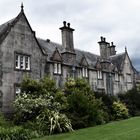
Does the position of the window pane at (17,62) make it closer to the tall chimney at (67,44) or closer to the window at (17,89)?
the window at (17,89)

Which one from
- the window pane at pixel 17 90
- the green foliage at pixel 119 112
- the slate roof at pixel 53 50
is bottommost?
the green foliage at pixel 119 112

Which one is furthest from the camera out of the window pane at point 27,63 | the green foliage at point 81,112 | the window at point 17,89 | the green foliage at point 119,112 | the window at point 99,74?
the window at point 99,74

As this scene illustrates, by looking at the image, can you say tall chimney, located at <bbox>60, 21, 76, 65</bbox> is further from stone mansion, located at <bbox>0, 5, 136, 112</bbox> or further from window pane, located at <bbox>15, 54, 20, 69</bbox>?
window pane, located at <bbox>15, 54, 20, 69</bbox>

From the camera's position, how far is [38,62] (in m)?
32.5

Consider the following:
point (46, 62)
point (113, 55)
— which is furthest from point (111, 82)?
point (46, 62)

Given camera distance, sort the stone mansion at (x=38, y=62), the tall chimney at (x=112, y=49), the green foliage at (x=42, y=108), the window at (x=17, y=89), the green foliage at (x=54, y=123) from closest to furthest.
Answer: the green foliage at (x=54, y=123) < the green foliage at (x=42, y=108) < the stone mansion at (x=38, y=62) < the window at (x=17, y=89) < the tall chimney at (x=112, y=49)

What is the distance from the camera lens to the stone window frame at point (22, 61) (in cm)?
3010

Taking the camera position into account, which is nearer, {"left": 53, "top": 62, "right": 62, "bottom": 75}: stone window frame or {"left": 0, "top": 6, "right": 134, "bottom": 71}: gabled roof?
{"left": 0, "top": 6, "right": 134, "bottom": 71}: gabled roof

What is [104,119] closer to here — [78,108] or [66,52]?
[78,108]

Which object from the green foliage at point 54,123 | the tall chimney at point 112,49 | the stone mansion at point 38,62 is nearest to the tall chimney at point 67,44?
the stone mansion at point 38,62

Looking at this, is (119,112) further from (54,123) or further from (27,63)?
(54,123)

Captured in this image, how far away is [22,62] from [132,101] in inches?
687

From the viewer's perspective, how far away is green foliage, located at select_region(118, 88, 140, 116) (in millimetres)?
39562

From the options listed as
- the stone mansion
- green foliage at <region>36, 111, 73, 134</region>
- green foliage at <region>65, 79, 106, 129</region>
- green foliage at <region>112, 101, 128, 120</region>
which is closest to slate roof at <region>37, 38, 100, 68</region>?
the stone mansion
